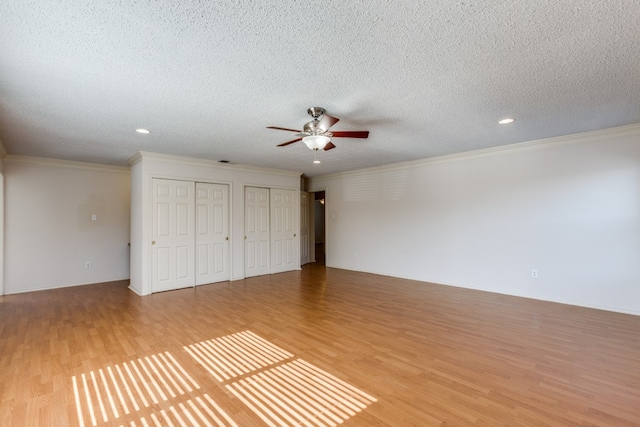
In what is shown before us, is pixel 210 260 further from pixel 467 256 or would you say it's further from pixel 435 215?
pixel 467 256

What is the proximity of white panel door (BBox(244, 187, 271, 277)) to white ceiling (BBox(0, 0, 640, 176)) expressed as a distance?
2.63 metres

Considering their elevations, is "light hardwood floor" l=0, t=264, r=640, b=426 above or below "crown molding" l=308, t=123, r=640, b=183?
below

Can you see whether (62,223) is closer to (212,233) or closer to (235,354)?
(212,233)

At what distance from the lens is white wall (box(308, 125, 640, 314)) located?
3752 mm

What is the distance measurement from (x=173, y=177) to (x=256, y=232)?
6.74 feet

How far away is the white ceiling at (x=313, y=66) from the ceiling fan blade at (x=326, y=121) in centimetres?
13

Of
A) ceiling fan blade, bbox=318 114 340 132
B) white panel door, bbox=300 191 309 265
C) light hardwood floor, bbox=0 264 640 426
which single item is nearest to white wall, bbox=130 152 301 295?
light hardwood floor, bbox=0 264 640 426

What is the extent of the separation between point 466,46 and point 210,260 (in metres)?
5.34

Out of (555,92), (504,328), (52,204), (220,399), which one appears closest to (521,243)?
(504,328)

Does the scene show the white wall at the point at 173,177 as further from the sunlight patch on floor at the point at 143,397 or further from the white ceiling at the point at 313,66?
the sunlight patch on floor at the point at 143,397

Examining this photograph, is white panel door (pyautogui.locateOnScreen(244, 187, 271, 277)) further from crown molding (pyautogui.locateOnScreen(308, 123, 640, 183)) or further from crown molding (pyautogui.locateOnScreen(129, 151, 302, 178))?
crown molding (pyautogui.locateOnScreen(308, 123, 640, 183))

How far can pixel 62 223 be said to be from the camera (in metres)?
5.47

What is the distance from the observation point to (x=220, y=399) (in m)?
2.06

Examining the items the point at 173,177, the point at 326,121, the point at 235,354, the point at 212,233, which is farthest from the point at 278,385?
the point at 173,177
